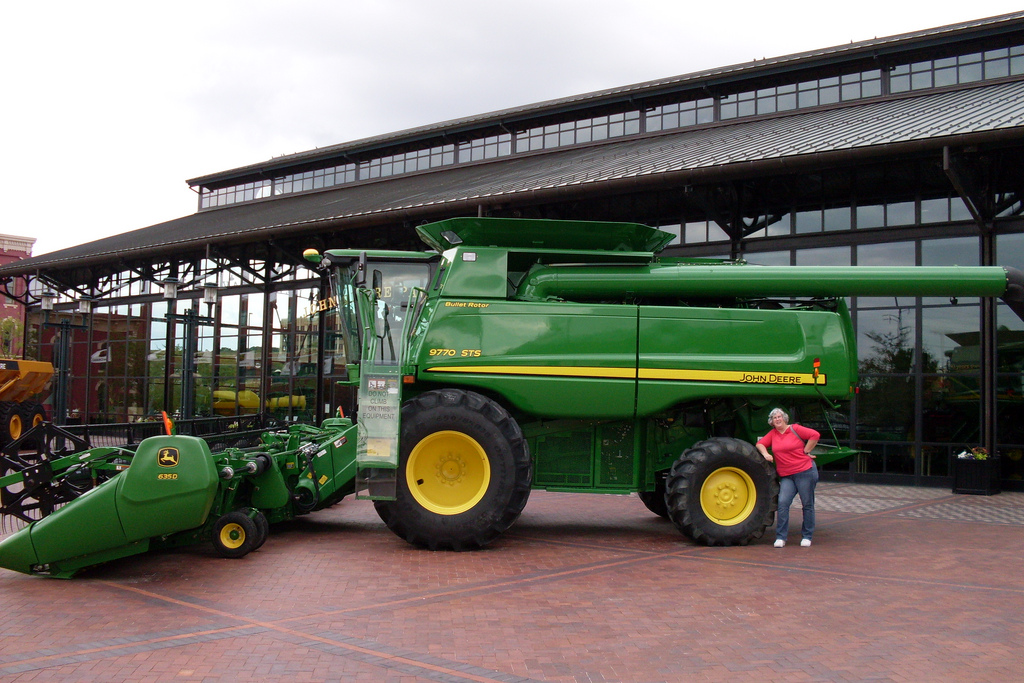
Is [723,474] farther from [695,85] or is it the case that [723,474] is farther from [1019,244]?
[695,85]

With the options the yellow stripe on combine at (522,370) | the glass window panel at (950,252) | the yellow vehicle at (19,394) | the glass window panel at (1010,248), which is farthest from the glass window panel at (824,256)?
the yellow vehicle at (19,394)

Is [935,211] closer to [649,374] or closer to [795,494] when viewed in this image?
[795,494]

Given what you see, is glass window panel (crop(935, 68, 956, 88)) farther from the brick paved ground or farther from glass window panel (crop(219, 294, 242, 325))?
glass window panel (crop(219, 294, 242, 325))

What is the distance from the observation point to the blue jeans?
9180 millimetres

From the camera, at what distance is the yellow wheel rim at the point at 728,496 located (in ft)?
30.3

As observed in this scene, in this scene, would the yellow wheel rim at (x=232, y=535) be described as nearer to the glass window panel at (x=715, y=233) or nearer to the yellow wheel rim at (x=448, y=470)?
the yellow wheel rim at (x=448, y=470)

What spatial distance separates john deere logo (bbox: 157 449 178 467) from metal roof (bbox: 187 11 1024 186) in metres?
15.5

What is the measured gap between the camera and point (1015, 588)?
7.33 m

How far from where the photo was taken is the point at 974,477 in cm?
1373

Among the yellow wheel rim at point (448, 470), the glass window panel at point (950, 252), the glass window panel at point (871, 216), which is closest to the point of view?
the yellow wheel rim at point (448, 470)

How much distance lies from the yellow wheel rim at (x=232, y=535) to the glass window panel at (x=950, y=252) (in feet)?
40.2

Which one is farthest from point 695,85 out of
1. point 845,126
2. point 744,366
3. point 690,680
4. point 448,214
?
point 690,680

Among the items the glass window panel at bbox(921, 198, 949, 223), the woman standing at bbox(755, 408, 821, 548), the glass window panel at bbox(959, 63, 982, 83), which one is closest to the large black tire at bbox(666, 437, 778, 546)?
the woman standing at bbox(755, 408, 821, 548)

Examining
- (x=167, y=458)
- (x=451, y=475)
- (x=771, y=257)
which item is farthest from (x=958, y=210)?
(x=167, y=458)
